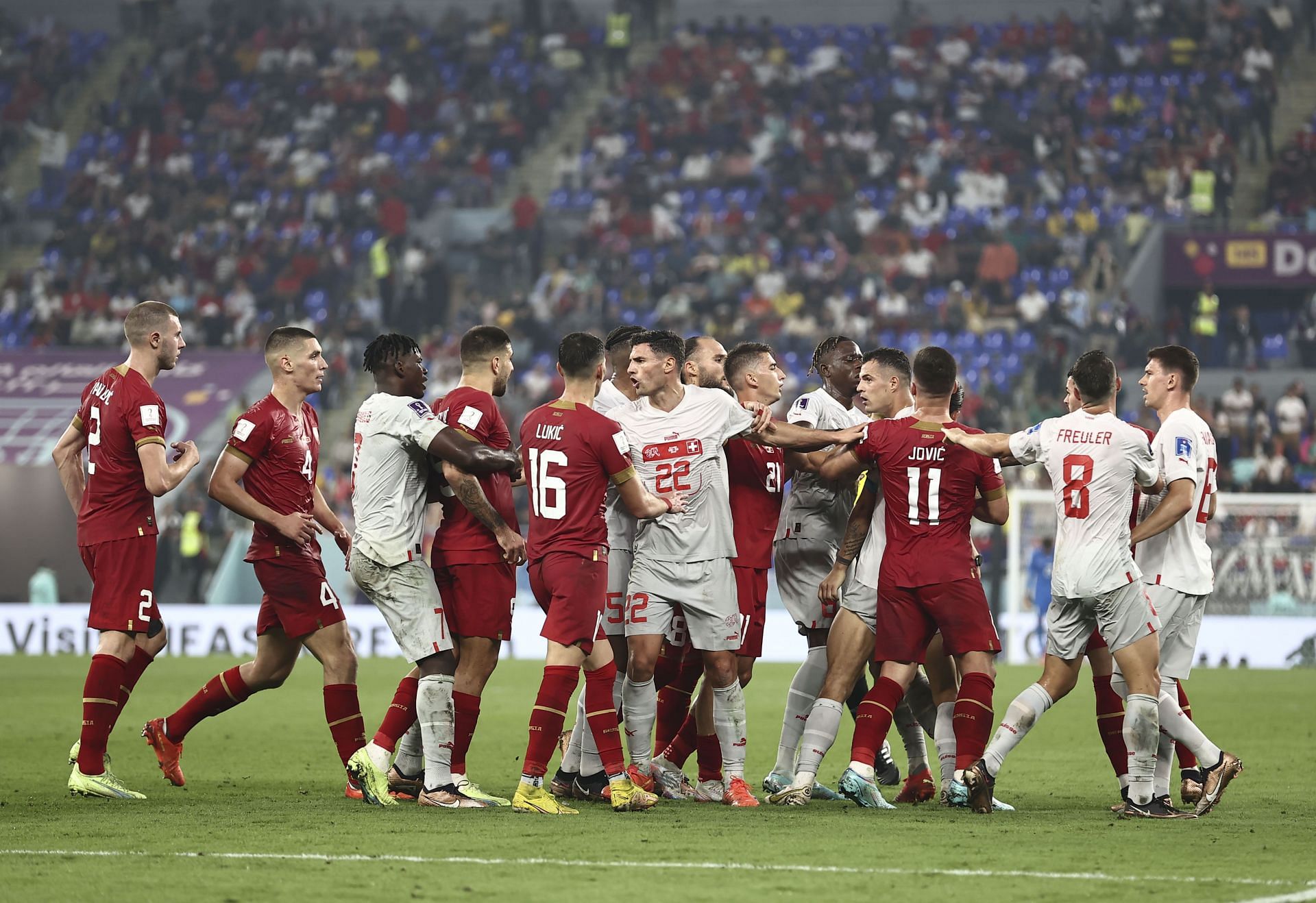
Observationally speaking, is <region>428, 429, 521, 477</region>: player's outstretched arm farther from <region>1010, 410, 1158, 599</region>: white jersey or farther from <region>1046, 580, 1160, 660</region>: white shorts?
<region>1046, 580, 1160, 660</region>: white shorts

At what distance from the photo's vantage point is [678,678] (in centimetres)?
869

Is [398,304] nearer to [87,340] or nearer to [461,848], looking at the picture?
[87,340]

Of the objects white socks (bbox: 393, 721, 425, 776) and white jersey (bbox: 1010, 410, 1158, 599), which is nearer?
white jersey (bbox: 1010, 410, 1158, 599)

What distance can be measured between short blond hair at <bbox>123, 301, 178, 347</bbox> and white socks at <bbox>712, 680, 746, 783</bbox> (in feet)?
11.3

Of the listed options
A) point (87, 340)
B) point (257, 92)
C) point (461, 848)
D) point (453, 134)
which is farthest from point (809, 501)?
point (257, 92)

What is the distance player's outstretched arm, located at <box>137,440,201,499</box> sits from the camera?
7.94m

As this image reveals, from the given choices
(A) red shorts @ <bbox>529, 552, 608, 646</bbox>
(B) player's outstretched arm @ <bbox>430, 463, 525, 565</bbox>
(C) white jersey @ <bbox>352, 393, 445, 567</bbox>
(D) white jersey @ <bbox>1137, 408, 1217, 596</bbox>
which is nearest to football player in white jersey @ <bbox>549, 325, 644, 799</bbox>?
(A) red shorts @ <bbox>529, 552, 608, 646</bbox>

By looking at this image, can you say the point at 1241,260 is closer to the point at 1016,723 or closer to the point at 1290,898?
the point at 1016,723

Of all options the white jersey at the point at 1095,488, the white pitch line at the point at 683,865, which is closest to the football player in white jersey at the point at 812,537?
the white jersey at the point at 1095,488

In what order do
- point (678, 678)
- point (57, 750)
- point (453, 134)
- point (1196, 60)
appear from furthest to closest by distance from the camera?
point (453, 134) < point (1196, 60) < point (57, 750) < point (678, 678)

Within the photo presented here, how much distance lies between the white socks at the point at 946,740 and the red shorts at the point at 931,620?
415 mm

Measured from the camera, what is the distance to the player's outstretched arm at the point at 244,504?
7.73 m

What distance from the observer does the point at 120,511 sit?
826 centimetres

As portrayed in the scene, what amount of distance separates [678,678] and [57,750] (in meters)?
4.65
